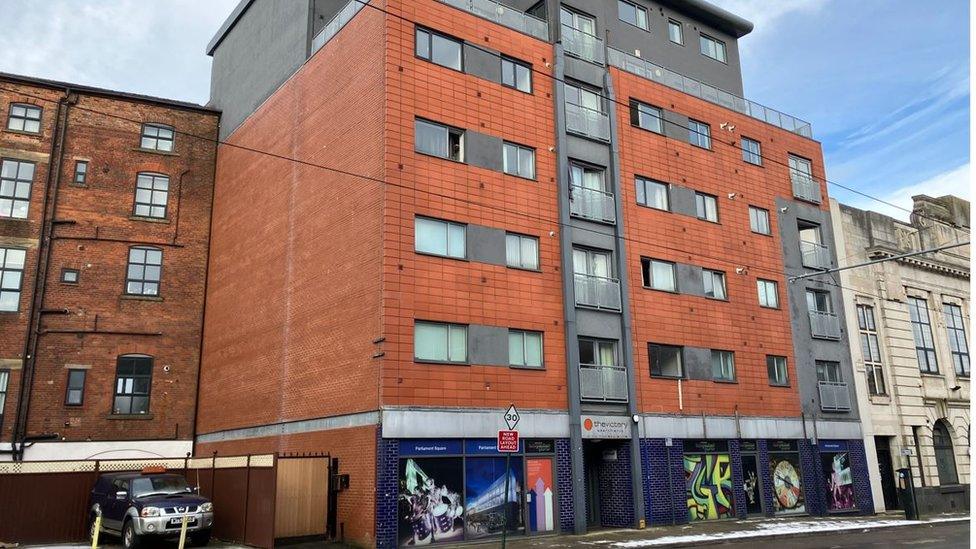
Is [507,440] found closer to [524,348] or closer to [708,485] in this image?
[524,348]

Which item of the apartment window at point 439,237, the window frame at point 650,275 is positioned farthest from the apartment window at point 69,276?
the window frame at point 650,275

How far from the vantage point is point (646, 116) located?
30.6 meters

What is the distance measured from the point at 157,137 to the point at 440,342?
19230mm

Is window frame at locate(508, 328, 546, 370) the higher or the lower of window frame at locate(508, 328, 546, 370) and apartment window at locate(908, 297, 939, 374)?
the lower

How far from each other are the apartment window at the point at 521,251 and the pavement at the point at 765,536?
8400mm

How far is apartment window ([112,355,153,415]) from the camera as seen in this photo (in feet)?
99.8

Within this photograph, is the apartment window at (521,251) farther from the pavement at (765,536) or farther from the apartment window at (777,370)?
the apartment window at (777,370)

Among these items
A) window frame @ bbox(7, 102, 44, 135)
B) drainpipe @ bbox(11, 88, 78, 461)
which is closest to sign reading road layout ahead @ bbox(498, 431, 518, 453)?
drainpipe @ bbox(11, 88, 78, 461)

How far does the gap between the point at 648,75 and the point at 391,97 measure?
41.3 ft

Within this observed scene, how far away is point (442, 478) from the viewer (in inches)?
840

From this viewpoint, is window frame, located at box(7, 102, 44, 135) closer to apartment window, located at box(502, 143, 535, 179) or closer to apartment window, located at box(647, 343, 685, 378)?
apartment window, located at box(502, 143, 535, 179)

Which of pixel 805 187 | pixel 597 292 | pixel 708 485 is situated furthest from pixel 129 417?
pixel 805 187

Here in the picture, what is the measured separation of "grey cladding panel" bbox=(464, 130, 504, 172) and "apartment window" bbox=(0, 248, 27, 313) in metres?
18.7

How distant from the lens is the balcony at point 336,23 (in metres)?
26.2
